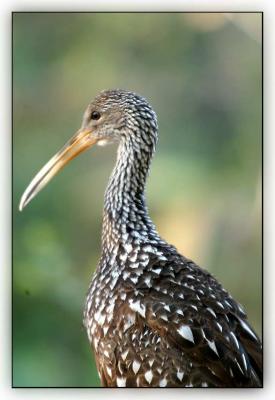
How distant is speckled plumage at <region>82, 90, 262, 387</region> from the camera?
3.26m

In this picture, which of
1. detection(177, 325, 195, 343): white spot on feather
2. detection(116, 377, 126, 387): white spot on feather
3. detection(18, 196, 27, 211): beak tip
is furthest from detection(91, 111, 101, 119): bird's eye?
detection(116, 377, 126, 387): white spot on feather

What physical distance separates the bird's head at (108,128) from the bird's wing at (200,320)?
1.96 feet

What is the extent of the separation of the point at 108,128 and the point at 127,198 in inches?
13.1

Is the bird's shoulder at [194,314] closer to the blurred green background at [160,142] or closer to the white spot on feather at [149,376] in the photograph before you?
the white spot on feather at [149,376]

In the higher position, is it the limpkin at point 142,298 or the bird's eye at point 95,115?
the bird's eye at point 95,115

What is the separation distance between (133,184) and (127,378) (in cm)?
87

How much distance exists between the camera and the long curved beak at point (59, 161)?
3.72 meters

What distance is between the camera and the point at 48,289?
375 centimetres

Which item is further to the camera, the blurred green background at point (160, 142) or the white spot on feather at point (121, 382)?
the blurred green background at point (160, 142)

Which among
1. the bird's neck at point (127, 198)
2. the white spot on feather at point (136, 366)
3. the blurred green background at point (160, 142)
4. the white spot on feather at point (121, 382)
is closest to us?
the white spot on feather at point (136, 366)

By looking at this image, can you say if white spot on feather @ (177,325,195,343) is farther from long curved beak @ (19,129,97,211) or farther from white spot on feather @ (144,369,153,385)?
long curved beak @ (19,129,97,211)

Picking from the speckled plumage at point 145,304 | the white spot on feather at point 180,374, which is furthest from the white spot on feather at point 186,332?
the white spot on feather at point 180,374
